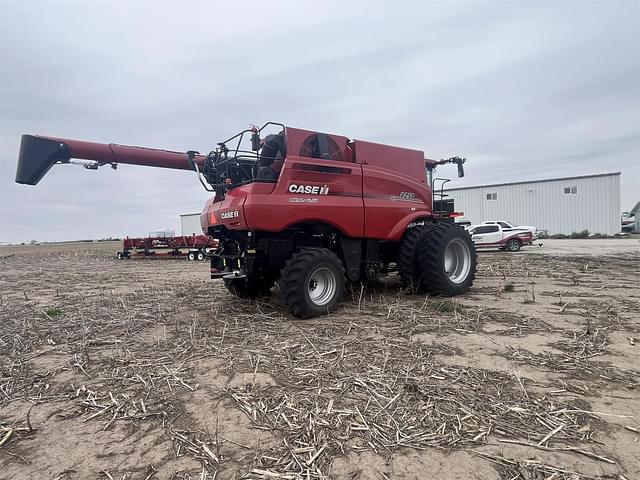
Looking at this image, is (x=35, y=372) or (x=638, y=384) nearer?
(x=638, y=384)

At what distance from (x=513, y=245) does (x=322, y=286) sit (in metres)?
18.7

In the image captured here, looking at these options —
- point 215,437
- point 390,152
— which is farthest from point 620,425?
point 390,152

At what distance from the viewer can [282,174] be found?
18.9 feet

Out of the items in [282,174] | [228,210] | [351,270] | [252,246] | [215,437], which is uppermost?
[282,174]

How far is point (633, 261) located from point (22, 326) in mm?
16786

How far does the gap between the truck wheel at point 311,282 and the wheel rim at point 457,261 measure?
2.71m

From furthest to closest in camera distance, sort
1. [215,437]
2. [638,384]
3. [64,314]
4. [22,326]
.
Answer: [64,314], [22,326], [638,384], [215,437]

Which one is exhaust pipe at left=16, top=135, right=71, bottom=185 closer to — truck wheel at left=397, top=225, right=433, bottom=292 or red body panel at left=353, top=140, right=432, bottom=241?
red body panel at left=353, top=140, right=432, bottom=241

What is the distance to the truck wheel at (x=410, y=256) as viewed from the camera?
7.05 meters

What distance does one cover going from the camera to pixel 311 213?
19.5ft

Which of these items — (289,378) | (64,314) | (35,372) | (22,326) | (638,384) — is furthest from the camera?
(64,314)

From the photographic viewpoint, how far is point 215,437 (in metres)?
2.62

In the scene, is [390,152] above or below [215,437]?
above

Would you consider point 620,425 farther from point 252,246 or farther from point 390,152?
point 390,152
